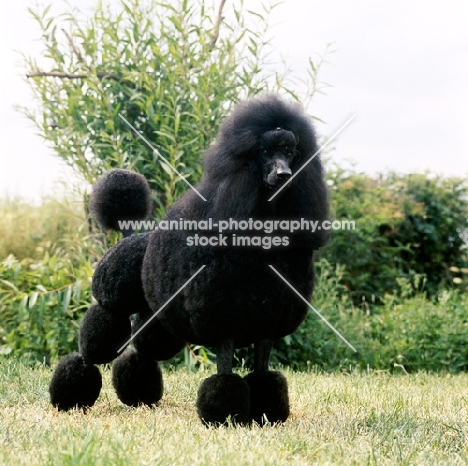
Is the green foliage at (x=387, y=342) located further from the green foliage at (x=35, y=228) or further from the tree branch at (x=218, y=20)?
the green foliage at (x=35, y=228)

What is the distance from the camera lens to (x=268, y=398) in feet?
10.3

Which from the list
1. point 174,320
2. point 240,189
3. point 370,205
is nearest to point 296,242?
point 240,189

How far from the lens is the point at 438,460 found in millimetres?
2508

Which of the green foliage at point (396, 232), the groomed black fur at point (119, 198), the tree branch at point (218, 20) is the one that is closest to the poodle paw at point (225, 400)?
the groomed black fur at point (119, 198)

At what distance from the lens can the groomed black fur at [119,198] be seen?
363cm

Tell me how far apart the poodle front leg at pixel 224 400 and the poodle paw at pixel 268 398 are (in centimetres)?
17

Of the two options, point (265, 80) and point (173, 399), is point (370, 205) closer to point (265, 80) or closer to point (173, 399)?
point (265, 80)

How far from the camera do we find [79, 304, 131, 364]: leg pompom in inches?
137

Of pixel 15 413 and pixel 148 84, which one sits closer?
pixel 15 413

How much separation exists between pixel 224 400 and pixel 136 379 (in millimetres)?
892

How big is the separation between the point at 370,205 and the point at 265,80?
298 centimetres

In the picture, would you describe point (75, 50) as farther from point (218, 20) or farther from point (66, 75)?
point (218, 20)

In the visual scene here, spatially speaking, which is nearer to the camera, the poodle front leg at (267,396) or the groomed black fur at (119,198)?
the poodle front leg at (267,396)

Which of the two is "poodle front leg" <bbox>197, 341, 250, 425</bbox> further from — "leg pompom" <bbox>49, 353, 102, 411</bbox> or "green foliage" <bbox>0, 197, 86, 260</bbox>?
"green foliage" <bbox>0, 197, 86, 260</bbox>
